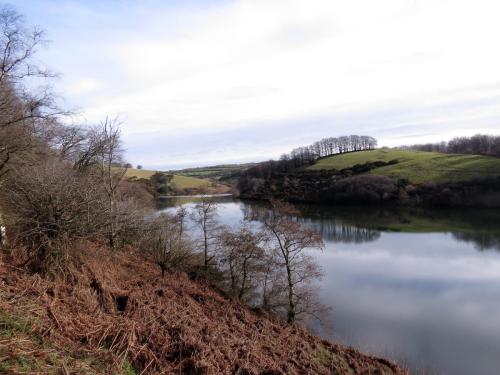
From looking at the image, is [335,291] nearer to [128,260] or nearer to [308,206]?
[128,260]

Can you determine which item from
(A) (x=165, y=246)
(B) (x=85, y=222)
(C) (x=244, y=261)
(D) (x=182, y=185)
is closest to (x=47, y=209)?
(B) (x=85, y=222)

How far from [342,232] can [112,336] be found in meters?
32.7

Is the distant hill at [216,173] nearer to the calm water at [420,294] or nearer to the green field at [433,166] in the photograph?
the green field at [433,166]

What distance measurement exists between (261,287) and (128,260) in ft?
23.3

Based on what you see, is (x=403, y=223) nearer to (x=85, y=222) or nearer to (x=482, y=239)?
(x=482, y=239)

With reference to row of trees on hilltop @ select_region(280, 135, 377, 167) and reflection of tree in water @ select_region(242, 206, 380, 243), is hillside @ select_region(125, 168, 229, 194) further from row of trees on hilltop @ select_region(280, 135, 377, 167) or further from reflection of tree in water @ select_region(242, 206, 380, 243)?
reflection of tree in water @ select_region(242, 206, 380, 243)

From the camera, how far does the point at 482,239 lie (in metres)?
30.2

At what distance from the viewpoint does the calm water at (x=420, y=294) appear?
1270 centimetres

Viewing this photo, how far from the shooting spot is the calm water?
41.7ft

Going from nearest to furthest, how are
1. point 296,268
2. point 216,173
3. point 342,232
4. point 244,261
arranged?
point 296,268, point 244,261, point 342,232, point 216,173

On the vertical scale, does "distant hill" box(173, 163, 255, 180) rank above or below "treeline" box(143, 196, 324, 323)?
above

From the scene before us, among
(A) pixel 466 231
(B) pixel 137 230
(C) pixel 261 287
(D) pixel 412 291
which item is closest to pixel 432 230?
(A) pixel 466 231

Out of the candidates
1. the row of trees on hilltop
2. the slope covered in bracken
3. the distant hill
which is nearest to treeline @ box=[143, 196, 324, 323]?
the slope covered in bracken

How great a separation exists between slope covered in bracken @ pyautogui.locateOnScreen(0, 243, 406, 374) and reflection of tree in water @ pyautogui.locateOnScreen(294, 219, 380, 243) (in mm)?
21944
